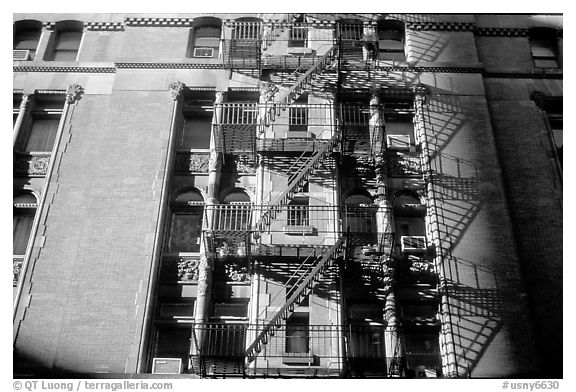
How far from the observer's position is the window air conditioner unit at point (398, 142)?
77.0 feet

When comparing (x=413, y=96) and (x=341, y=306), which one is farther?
(x=413, y=96)

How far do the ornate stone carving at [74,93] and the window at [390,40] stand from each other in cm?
1005

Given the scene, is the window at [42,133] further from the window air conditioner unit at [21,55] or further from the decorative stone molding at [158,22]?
the decorative stone molding at [158,22]

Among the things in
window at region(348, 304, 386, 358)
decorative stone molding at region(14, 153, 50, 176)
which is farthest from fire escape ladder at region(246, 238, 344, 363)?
decorative stone molding at region(14, 153, 50, 176)

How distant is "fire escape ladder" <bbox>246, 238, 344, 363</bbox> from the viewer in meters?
19.0

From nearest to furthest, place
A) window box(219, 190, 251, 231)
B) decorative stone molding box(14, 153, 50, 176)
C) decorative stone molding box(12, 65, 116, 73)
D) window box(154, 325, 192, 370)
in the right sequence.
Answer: window box(154, 325, 192, 370) → window box(219, 190, 251, 231) → decorative stone molding box(14, 153, 50, 176) → decorative stone molding box(12, 65, 116, 73)

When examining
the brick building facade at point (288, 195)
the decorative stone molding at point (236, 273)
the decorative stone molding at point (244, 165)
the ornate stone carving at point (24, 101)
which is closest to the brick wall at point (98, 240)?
the brick building facade at point (288, 195)

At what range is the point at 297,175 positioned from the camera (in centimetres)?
2169

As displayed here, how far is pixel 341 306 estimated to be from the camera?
65.7 feet

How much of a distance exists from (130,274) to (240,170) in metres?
4.60

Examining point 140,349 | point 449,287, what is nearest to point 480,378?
point 449,287

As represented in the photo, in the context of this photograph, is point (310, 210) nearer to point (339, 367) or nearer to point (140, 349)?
point (339, 367)

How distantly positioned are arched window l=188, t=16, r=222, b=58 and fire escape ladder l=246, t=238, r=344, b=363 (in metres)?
9.25

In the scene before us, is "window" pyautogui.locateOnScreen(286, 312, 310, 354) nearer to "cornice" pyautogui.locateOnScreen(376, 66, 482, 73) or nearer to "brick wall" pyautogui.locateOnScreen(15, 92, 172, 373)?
"brick wall" pyautogui.locateOnScreen(15, 92, 172, 373)
